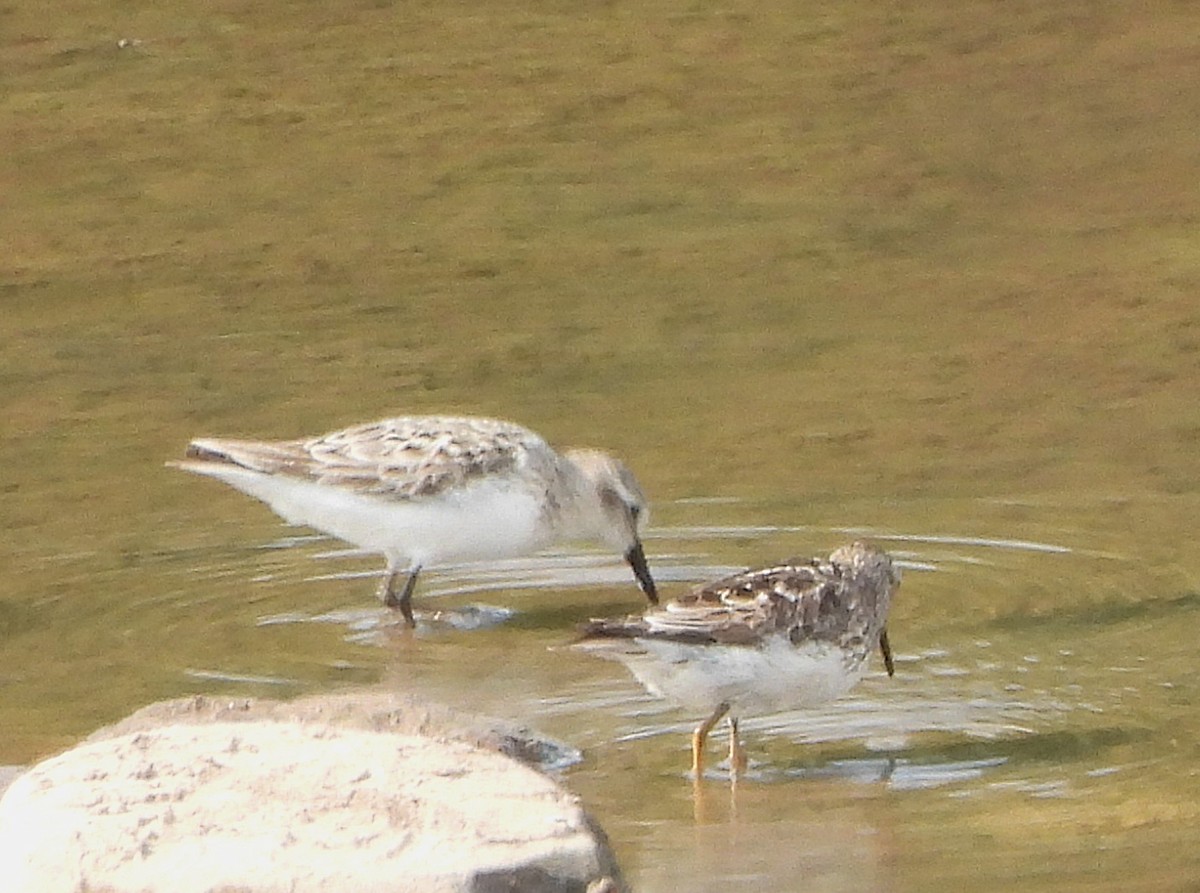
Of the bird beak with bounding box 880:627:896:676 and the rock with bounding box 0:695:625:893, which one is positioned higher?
the rock with bounding box 0:695:625:893

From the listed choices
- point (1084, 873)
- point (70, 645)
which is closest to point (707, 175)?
point (70, 645)

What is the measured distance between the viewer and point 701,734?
768 centimetres

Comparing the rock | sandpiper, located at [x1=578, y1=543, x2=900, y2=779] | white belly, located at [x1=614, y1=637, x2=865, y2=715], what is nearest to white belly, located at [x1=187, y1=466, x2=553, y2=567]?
sandpiper, located at [x1=578, y1=543, x2=900, y2=779]

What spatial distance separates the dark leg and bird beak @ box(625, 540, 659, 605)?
2.47 feet

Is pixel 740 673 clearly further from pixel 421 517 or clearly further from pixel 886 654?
pixel 421 517

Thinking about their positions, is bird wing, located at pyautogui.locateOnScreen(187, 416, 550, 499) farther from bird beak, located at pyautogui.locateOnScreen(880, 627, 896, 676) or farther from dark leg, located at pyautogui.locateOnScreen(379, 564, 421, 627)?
bird beak, located at pyautogui.locateOnScreen(880, 627, 896, 676)

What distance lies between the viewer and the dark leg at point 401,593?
9609 mm

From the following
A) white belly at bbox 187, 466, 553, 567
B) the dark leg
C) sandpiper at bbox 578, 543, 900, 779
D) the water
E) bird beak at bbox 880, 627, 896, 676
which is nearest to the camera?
sandpiper at bbox 578, 543, 900, 779

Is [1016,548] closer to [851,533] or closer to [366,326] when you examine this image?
[851,533]

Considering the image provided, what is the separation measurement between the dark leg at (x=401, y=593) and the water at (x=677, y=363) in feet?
0.24

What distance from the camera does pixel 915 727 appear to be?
790cm

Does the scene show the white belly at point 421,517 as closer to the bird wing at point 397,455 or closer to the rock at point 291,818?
the bird wing at point 397,455

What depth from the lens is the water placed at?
25.5 feet

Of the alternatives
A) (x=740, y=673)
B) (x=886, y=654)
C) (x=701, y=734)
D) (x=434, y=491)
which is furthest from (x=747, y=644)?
(x=434, y=491)
